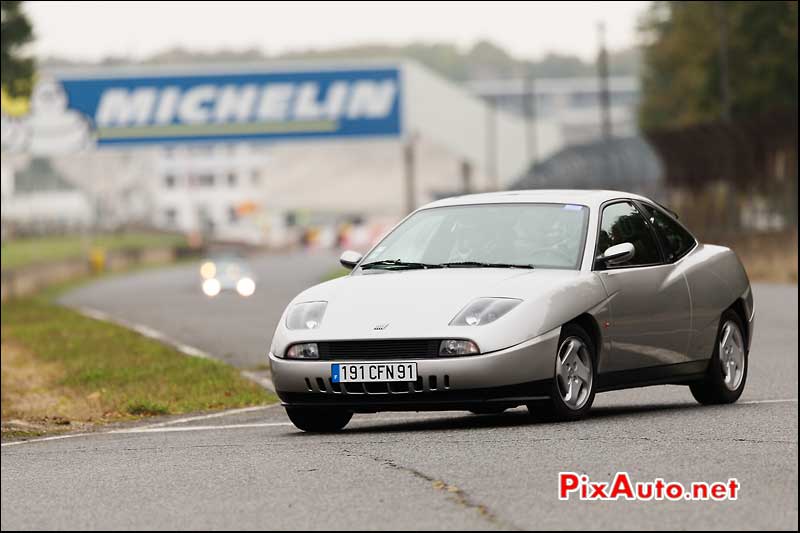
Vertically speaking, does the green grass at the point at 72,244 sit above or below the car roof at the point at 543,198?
below

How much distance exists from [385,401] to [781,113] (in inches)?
1043

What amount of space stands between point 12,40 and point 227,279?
13.3m

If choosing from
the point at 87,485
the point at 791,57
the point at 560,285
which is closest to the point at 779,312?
the point at 560,285

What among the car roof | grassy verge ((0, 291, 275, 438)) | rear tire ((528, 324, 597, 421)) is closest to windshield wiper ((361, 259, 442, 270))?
the car roof

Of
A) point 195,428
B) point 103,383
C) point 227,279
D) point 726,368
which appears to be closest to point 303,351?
point 195,428

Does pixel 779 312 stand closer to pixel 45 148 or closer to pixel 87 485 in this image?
pixel 87 485

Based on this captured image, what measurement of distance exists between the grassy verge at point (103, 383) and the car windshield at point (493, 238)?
295cm

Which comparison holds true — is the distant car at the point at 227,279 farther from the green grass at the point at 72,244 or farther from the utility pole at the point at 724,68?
the green grass at the point at 72,244

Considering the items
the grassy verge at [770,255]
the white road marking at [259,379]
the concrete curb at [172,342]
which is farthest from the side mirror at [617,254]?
the grassy verge at [770,255]

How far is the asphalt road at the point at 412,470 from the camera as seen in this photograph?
22.2ft

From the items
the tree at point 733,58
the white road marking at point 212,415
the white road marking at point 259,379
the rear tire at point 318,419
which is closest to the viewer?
the rear tire at point 318,419

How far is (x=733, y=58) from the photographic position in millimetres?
50031

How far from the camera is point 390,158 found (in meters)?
138

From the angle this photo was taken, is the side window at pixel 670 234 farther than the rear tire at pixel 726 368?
No
